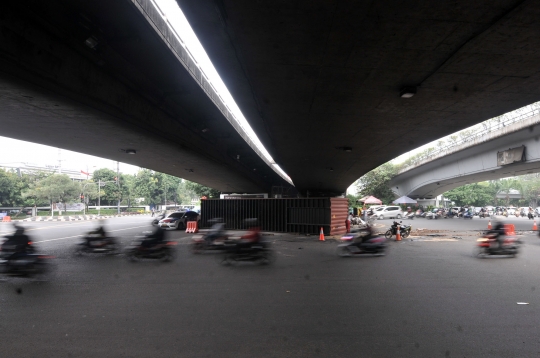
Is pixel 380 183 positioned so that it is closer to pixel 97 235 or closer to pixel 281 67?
pixel 97 235

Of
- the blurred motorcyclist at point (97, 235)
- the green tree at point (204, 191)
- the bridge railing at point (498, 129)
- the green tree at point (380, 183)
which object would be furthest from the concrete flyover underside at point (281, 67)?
the green tree at point (380, 183)

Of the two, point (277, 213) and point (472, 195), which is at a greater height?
point (472, 195)

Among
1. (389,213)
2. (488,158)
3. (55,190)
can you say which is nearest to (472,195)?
(389,213)

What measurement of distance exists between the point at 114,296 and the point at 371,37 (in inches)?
265

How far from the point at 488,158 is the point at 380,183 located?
27771 mm

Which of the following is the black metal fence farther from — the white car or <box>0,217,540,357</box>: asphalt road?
the white car

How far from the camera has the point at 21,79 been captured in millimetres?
6918

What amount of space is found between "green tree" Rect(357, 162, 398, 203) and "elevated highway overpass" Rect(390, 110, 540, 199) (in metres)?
8.19

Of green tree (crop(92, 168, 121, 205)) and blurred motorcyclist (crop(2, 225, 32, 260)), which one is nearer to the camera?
blurred motorcyclist (crop(2, 225, 32, 260))

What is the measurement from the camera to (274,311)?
577 centimetres

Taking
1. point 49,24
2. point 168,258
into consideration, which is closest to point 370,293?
point 168,258

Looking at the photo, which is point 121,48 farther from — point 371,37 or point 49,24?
point 371,37

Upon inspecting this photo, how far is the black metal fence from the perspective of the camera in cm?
2030

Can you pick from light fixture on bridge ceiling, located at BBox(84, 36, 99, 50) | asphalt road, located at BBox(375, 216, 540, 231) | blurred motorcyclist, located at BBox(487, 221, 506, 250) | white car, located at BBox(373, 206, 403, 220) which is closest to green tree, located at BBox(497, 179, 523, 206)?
white car, located at BBox(373, 206, 403, 220)
